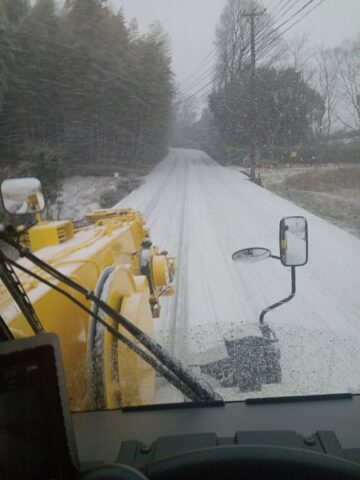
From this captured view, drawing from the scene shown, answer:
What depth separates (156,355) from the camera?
1.77 m

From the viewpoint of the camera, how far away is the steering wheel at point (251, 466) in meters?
1.14

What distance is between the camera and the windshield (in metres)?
1.87

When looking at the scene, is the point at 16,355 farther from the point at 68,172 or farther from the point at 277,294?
the point at 277,294

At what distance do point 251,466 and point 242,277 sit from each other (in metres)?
1.99

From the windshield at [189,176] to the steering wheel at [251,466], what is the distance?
602 millimetres

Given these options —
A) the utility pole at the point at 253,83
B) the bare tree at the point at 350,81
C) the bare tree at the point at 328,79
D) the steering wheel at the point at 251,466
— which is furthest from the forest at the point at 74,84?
the steering wheel at the point at 251,466

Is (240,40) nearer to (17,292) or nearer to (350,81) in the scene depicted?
A: (350,81)

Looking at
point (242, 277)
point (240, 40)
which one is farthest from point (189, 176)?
point (240, 40)

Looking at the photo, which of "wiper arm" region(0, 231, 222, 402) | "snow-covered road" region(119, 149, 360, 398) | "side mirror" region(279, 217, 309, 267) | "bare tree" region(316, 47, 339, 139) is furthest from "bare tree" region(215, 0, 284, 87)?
"wiper arm" region(0, 231, 222, 402)

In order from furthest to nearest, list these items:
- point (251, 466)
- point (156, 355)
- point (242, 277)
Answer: point (242, 277) < point (156, 355) < point (251, 466)

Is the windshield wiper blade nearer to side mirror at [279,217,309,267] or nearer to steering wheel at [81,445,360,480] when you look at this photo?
steering wheel at [81,445,360,480]

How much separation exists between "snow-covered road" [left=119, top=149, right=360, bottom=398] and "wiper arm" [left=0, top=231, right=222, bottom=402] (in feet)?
1.16

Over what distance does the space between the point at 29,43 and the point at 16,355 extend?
136 centimetres

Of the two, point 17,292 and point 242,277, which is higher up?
point 17,292
